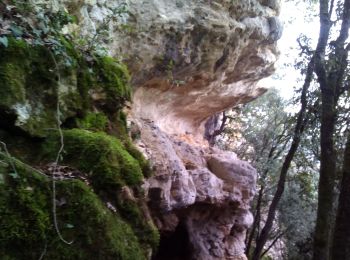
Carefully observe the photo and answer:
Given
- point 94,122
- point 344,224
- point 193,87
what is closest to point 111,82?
point 94,122

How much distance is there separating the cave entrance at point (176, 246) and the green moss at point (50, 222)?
6477mm

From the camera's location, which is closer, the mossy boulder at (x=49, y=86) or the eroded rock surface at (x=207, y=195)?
the mossy boulder at (x=49, y=86)

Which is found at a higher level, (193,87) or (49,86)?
(193,87)

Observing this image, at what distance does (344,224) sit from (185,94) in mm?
5454

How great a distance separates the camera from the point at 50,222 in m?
3.09

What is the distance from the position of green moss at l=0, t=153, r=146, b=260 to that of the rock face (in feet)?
9.87

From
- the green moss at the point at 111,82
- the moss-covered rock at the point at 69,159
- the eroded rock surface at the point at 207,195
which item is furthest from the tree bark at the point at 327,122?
the green moss at the point at 111,82

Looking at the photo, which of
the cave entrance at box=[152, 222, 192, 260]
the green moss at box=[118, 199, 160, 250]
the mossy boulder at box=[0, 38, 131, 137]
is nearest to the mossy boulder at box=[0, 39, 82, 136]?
the mossy boulder at box=[0, 38, 131, 137]

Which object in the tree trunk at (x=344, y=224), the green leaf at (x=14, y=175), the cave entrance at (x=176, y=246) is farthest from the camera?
the cave entrance at (x=176, y=246)

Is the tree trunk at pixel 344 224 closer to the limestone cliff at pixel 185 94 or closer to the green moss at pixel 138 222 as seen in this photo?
the limestone cliff at pixel 185 94

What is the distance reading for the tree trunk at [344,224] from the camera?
6223 mm

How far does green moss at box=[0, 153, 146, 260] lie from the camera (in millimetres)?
2893

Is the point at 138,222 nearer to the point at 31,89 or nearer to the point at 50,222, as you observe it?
the point at 50,222

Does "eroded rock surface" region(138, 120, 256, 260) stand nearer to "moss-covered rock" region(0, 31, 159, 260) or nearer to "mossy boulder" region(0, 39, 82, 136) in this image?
"moss-covered rock" region(0, 31, 159, 260)
